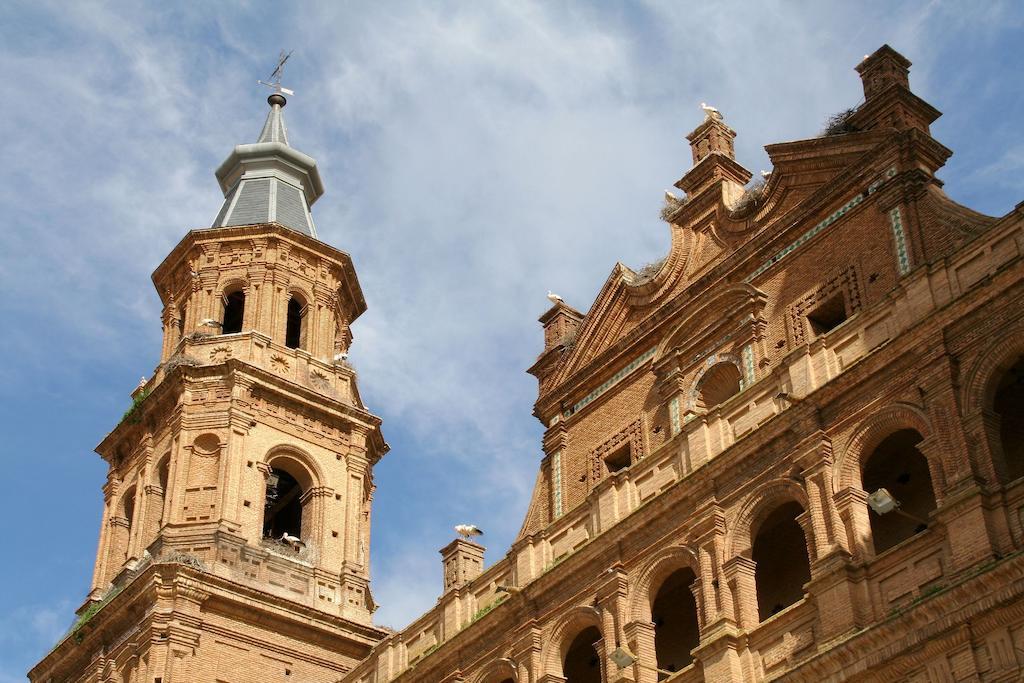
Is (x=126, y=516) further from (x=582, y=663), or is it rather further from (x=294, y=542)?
(x=582, y=663)

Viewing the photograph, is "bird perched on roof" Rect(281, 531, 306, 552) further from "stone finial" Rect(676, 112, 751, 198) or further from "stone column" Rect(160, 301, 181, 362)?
"stone finial" Rect(676, 112, 751, 198)

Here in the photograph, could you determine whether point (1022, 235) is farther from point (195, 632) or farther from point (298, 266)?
point (298, 266)

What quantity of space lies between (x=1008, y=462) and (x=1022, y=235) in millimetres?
3430

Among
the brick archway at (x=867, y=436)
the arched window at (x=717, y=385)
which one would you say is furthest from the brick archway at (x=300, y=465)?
the brick archway at (x=867, y=436)

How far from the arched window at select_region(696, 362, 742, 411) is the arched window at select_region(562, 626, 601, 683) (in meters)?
5.06

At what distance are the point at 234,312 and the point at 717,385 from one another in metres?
20.3

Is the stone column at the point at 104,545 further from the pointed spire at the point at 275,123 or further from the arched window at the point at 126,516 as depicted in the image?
the pointed spire at the point at 275,123

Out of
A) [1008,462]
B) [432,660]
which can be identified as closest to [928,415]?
[1008,462]

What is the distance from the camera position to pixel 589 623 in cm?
2933

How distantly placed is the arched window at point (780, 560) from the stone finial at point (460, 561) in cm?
763

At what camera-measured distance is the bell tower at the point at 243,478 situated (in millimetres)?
39906

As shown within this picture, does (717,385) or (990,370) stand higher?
(717,385)

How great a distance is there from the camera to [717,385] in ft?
107

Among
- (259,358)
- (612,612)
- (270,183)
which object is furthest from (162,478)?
(612,612)
